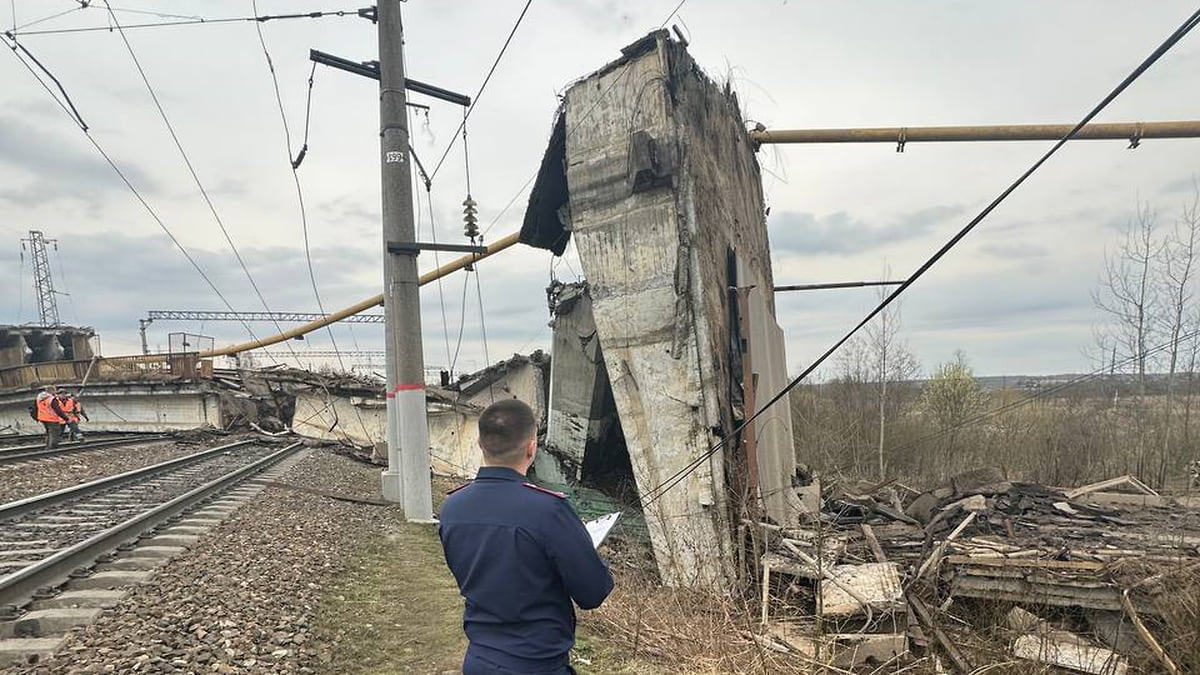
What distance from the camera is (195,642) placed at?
158 inches

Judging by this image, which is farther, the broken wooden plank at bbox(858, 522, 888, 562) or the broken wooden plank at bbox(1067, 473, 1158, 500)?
the broken wooden plank at bbox(1067, 473, 1158, 500)

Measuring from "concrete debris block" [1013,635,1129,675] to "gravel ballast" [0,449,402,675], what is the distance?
5433 mm

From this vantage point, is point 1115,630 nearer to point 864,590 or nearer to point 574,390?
point 864,590

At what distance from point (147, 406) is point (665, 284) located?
90.3ft

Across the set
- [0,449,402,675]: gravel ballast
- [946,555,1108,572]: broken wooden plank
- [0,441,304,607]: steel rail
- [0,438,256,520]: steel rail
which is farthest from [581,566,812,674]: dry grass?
[0,438,256,520]: steel rail

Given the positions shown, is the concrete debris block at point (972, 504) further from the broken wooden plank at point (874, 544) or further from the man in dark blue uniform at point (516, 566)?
the man in dark blue uniform at point (516, 566)

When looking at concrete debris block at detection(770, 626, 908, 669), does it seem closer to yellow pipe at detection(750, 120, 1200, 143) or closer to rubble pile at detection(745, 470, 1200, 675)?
rubble pile at detection(745, 470, 1200, 675)

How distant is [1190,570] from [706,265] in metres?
5.31

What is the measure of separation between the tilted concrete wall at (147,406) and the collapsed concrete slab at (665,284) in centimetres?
2349

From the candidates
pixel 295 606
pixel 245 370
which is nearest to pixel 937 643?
pixel 295 606

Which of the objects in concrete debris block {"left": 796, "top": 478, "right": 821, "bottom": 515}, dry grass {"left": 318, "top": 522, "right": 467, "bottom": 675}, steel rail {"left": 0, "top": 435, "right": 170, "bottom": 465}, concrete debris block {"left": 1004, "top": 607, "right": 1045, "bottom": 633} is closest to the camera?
dry grass {"left": 318, "top": 522, "right": 467, "bottom": 675}

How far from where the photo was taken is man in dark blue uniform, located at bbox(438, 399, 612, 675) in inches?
82.9

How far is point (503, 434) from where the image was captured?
7.28 ft

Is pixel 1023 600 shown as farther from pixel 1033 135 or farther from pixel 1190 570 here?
pixel 1033 135
